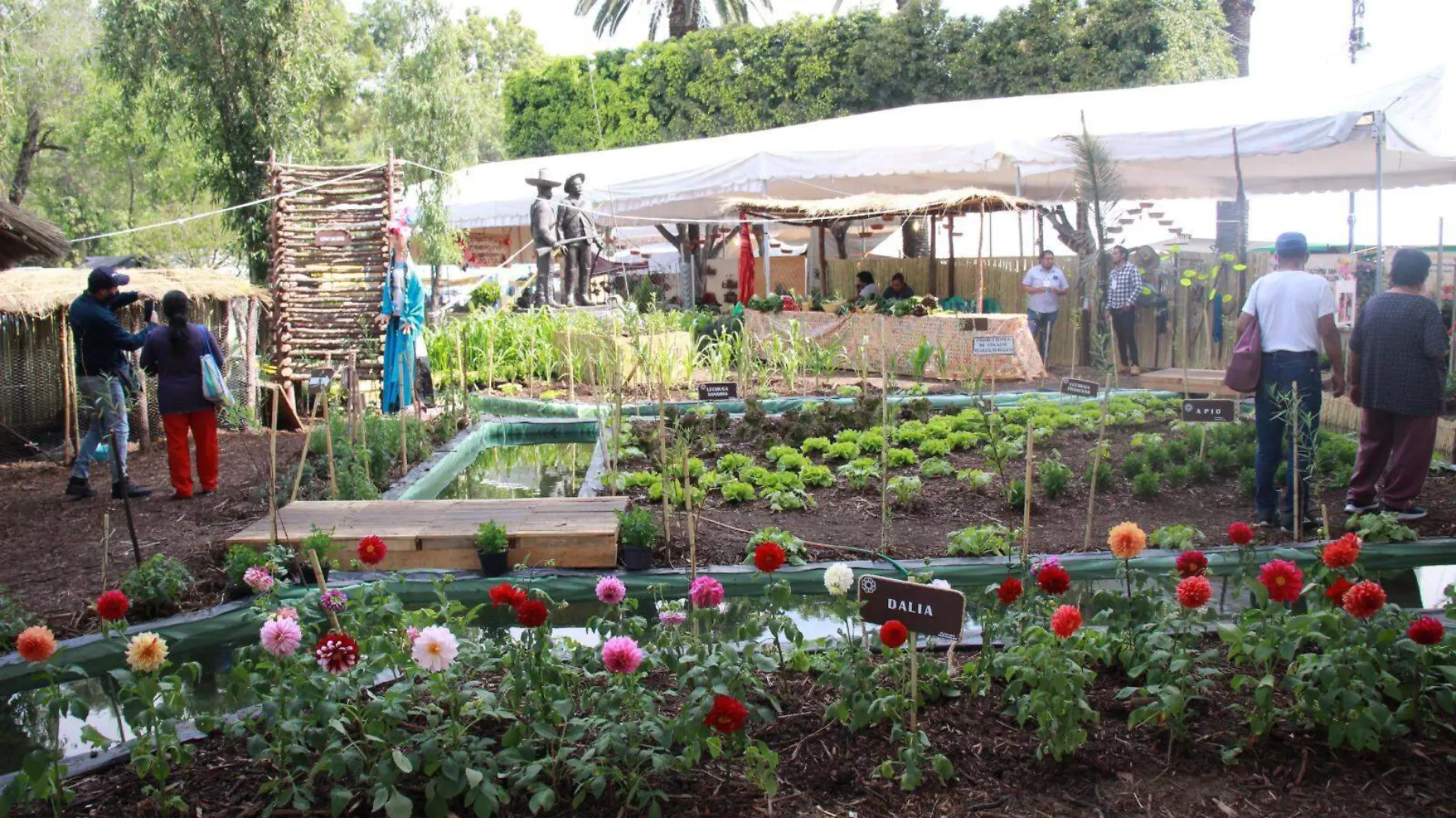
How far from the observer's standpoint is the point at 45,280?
30.2 ft

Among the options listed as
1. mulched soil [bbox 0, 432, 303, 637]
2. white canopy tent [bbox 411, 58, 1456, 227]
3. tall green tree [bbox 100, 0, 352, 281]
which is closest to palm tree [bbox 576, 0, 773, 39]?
white canopy tent [bbox 411, 58, 1456, 227]

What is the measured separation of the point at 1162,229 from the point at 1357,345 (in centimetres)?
1515

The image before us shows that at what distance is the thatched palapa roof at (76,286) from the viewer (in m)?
8.69

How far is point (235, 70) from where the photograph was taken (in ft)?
46.8

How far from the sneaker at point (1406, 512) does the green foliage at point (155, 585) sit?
6.25 meters

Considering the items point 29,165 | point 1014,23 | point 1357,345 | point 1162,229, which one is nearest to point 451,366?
point 1357,345

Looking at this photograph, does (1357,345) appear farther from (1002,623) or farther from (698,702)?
(698,702)

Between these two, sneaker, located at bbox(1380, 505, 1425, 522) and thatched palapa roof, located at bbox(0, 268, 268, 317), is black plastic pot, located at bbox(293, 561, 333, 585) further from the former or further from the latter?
sneaker, located at bbox(1380, 505, 1425, 522)

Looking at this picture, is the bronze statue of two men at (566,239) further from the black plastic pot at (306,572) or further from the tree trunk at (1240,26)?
the tree trunk at (1240,26)

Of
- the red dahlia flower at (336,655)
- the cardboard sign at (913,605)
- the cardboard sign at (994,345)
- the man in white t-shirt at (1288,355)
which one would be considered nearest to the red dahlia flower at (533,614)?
the red dahlia flower at (336,655)

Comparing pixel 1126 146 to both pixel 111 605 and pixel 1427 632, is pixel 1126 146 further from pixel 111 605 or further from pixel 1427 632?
pixel 111 605

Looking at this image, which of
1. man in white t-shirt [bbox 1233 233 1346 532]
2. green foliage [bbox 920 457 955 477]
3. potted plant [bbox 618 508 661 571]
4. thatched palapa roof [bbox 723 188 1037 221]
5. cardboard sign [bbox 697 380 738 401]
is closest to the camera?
potted plant [bbox 618 508 661 571]

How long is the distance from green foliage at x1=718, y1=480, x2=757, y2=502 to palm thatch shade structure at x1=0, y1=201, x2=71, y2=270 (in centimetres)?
471

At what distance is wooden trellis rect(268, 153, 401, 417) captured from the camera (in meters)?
11.8
